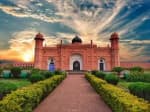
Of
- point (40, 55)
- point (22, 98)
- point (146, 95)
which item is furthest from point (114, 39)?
point (22, 98)

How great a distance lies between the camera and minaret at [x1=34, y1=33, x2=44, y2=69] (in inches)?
1543

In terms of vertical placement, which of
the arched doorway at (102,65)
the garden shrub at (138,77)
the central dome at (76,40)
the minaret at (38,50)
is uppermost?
the central dome at (76,40)

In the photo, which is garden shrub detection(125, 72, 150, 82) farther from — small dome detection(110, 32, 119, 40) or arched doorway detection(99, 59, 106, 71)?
small dome detection(110, 32, 119, 40)

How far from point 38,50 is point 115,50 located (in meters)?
15.5

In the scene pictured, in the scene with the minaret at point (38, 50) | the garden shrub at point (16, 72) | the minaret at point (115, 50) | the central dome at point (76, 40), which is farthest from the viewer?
the central dome at point (76, 40)

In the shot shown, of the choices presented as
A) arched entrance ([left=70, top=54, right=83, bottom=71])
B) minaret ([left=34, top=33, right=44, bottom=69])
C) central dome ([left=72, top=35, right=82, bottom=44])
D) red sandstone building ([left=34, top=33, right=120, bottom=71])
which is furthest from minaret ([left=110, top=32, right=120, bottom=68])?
minaret ([left=34, top=33, right=44, bottom=69])

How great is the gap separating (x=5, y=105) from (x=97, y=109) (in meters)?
3.43

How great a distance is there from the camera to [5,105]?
14.7 feet

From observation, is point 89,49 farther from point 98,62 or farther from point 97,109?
point 97,109

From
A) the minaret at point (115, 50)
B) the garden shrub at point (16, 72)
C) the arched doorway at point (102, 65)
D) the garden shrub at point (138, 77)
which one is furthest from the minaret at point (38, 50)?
the garden shrub at point (138, 77)

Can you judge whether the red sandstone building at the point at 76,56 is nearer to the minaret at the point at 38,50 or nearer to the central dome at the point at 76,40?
the minaret at the point at 38,50

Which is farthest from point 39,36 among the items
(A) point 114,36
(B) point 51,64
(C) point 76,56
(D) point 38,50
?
(A) point 114,36

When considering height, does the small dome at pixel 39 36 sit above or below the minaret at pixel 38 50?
above

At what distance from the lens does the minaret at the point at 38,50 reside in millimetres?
39188
